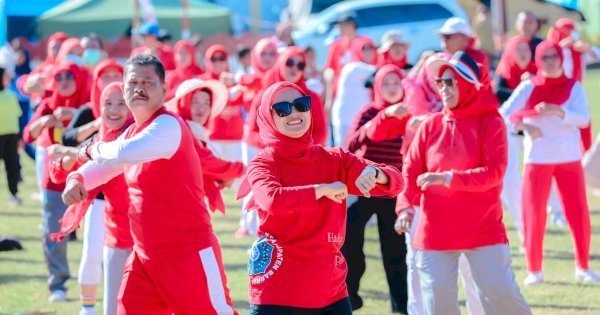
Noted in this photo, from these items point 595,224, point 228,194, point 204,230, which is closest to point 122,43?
point 228,194

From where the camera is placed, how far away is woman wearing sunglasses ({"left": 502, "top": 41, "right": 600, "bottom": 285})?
942 centimetres

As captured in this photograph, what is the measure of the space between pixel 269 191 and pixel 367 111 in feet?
11.5

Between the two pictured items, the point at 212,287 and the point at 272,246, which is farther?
the point at 212,287

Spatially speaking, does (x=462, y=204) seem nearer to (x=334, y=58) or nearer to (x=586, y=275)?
(x=586, y=275)

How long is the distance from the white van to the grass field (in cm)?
1706

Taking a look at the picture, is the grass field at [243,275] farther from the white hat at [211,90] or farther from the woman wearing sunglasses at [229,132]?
the white hat at [211,90]

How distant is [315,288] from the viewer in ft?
18.0

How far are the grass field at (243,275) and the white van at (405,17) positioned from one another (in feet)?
56.0

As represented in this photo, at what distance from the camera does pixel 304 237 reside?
5516mm

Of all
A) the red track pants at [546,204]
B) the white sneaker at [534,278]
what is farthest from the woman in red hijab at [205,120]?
the white sneaker at [534,278]

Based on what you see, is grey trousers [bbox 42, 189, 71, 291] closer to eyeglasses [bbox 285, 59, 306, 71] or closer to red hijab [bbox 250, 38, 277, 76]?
eyeglasses [bbox 285, 59, 306, 71]

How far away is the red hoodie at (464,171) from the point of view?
6.66 meters

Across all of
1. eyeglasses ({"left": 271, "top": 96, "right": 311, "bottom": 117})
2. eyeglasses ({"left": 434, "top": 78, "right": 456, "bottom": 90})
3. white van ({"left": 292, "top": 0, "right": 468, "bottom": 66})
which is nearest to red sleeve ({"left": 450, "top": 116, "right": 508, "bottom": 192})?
eyeglasses ({"left": 434, "top": 78, "right": 456, "bottom": 90})

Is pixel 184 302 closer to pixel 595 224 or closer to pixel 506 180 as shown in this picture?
pixel 506 180
